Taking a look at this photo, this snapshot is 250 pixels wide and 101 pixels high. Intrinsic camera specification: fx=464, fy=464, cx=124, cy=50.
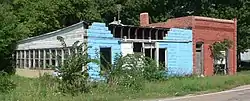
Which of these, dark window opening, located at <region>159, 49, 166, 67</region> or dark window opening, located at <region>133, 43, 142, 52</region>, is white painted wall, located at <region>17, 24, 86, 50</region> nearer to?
dark window opening, located at <region>133, 43, 142, 52</region>

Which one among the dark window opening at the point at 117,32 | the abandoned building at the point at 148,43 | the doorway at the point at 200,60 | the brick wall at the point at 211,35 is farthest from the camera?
the doorway at the point at 200,60

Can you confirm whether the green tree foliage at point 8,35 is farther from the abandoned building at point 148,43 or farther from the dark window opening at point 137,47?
the dark window opening at point 137,47

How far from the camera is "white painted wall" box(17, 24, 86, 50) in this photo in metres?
26.3

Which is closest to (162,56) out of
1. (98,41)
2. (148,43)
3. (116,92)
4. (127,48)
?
(148,43)

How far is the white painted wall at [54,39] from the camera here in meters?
26.3

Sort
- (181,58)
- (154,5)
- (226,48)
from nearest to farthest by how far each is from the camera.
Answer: (181,58) < (226,48) < (154,5)

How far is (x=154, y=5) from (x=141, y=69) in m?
26.0

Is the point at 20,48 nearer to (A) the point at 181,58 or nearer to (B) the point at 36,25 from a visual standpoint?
(B) the point at 36,25

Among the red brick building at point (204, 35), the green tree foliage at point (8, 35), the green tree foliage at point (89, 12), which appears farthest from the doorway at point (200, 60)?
the green tree foliage at point (8, 35)

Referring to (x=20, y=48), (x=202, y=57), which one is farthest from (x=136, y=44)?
(x=20, y=48)

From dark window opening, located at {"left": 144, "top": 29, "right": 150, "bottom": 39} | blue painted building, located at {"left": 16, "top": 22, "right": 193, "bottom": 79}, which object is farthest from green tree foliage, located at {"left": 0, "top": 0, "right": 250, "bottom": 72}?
dark window opening, located at {"left": 144, "top": 29, "right": 150, "bottom": 39}

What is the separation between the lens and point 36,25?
41.0 m

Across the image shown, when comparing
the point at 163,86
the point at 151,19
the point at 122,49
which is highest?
the point at 151,19

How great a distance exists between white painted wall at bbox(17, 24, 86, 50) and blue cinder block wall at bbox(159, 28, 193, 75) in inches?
242
